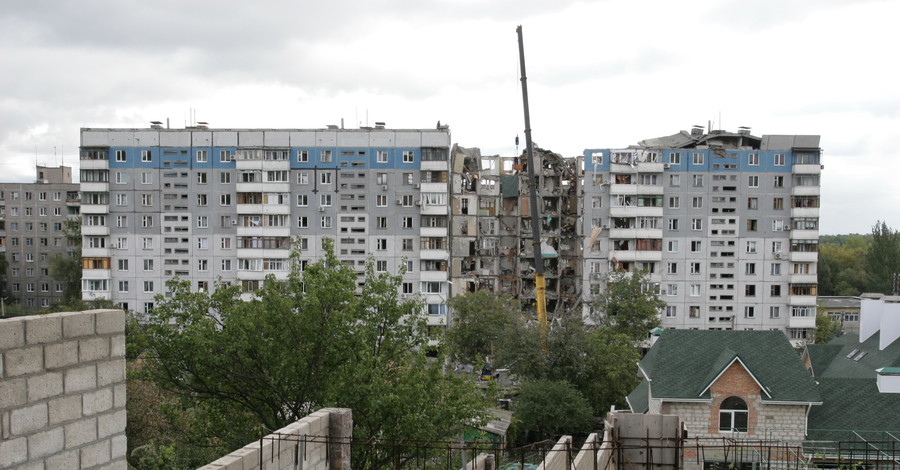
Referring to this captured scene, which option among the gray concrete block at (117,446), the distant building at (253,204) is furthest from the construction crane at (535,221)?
the gray concrete block at (117,446)

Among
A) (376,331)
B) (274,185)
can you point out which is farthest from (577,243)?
(376,331)

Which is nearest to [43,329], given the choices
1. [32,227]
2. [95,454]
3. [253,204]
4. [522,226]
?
[95,454]

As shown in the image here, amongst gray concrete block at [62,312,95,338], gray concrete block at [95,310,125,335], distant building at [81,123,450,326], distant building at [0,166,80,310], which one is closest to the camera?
gray concrete block at [62,312,95,338]

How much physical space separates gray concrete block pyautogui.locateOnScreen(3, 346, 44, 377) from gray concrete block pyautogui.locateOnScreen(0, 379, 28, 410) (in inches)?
2.7

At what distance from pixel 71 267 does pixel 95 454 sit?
6920 cm

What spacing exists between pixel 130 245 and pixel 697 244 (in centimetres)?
4152

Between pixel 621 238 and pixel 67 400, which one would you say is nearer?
pixel 67 400

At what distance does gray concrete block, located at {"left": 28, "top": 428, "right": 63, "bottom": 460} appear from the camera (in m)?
6.74

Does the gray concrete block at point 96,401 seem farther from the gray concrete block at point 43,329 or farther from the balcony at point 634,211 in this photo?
the balcony at point 634,211

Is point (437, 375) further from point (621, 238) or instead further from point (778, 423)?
point (621, 238)

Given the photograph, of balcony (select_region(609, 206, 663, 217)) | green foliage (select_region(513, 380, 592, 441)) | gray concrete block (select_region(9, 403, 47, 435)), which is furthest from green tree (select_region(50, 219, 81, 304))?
gray concrete block (select_region(9, 403, 47, 435))

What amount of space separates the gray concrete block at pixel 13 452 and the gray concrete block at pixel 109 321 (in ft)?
3.96

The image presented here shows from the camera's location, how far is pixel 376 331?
19.5 metres

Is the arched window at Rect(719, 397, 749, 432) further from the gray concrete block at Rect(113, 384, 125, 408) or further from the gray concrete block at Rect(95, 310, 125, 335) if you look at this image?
the gray concrete block at Rect(95, 310, 125, 335)
